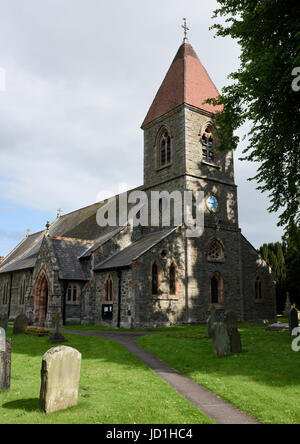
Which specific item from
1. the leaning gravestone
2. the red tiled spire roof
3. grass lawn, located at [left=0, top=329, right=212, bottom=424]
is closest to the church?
the red tiled spire roof

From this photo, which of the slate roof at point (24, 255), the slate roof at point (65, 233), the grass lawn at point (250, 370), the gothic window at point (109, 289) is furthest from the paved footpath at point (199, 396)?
the slate roof at point (24, 255)

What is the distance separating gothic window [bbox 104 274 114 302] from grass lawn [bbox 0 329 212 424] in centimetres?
1204

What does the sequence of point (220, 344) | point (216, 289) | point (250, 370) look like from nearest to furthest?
point (250, 370)
point (220, 344)
point (216, 289)

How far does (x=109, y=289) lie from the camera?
976 inches

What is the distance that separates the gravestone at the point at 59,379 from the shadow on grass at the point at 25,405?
0.94 feet

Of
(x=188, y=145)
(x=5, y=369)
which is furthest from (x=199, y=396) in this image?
(x=188, y=145)

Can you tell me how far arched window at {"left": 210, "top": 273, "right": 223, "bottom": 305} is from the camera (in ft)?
86.1

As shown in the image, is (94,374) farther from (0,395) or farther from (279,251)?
(279,251)

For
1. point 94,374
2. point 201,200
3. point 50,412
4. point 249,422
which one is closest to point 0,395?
point 50,412

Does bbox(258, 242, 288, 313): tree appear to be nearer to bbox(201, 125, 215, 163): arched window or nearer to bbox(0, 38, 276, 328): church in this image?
bbox(0, 38, 276, 328): church

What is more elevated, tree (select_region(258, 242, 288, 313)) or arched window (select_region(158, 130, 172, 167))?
arched window (select_region(158, 130, 172, 167))

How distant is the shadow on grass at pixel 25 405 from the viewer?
7087mm

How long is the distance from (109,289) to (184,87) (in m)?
16.5

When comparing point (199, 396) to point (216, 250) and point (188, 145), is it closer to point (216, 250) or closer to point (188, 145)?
point (216, 250)
